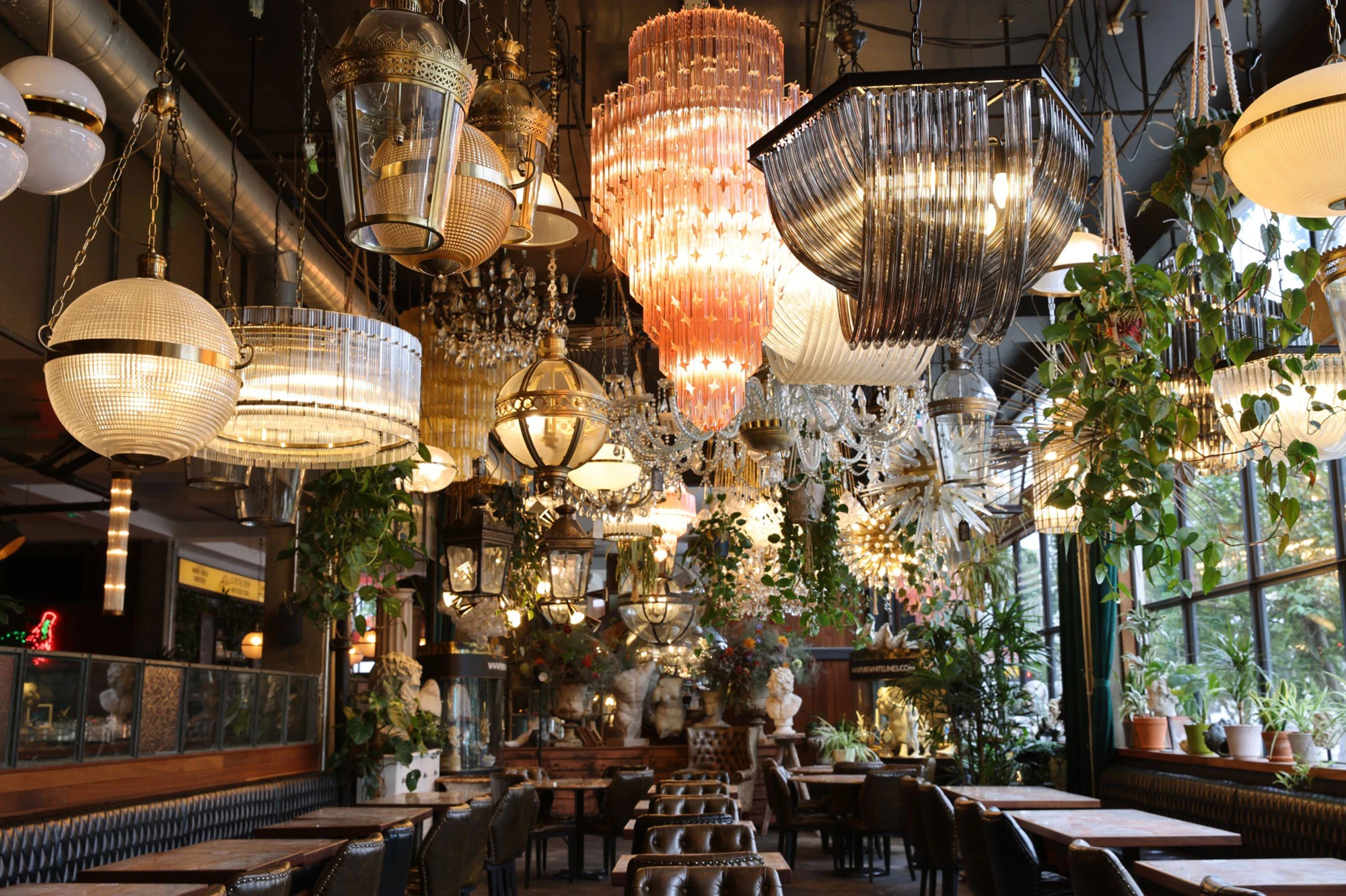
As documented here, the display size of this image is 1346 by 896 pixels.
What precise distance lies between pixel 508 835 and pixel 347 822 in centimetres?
138

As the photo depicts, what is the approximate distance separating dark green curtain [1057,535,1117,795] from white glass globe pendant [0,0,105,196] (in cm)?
762

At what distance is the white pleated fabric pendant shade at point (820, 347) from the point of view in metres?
3.05

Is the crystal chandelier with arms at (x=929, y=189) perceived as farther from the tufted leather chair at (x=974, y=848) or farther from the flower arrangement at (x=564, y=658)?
the flower arrangement at (x=564, y=658)

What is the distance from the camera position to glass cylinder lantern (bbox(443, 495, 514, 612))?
6898 mm

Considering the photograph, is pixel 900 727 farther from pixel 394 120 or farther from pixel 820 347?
pixel 394 120

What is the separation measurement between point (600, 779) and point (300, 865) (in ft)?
17.3

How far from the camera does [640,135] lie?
3039 millimetres

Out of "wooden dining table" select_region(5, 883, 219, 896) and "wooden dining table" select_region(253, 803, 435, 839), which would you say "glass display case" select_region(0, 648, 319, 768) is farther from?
"wooden dining table" select_region(5, 883, 219, 896)

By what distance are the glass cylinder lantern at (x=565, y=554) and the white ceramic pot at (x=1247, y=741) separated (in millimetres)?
4011

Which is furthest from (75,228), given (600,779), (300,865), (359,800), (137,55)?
(600,779)

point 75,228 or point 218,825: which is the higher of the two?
point 75,228

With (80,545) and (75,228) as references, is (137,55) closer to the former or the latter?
(75,228)

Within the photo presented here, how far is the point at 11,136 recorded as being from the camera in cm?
193

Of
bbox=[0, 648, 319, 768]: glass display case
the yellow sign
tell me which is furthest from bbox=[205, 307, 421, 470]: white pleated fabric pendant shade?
the yellow sign
